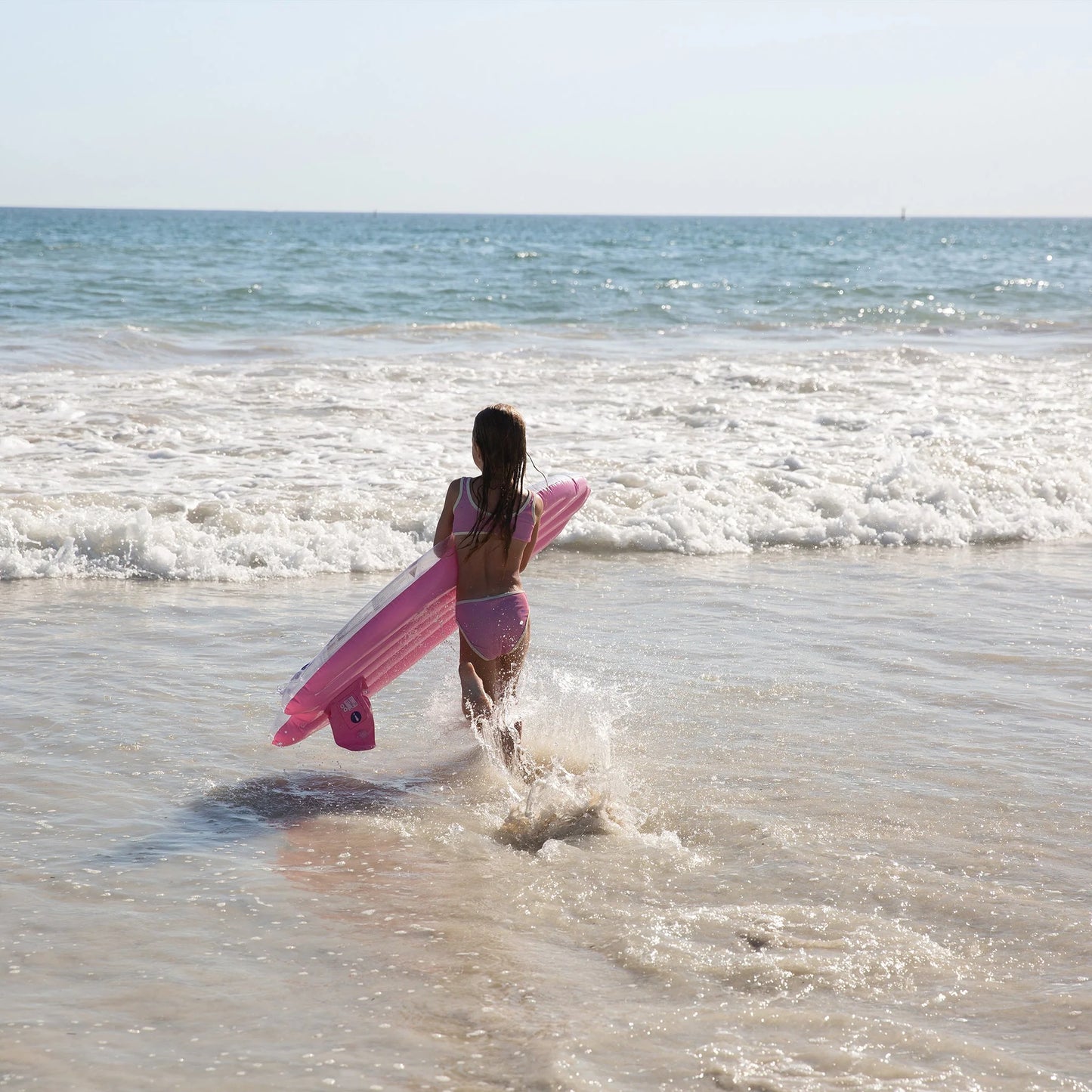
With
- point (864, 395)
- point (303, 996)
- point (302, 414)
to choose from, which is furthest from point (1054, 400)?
point (303, 996)

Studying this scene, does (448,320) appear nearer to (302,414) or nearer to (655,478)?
(302,414)

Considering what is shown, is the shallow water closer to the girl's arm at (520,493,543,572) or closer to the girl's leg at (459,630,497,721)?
the girl's leg at (459,630,497,721)

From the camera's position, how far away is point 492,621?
4.54 metres

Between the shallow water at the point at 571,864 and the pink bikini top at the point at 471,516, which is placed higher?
the pink bikini top at the point at 471,516

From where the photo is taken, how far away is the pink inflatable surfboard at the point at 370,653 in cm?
441

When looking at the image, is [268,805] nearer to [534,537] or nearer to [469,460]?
[534,537]

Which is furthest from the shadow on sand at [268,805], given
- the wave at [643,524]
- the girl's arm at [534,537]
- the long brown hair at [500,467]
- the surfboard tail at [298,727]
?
the wave at [643,524]

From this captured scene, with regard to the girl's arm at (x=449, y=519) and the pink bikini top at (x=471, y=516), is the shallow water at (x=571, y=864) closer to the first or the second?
the pink bikini top at (x=471, y=516)

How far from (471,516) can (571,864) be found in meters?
1.39

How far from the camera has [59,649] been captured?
5.55 m

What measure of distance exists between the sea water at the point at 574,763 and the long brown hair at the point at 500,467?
710mm

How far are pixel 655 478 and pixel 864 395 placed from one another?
5.03 m

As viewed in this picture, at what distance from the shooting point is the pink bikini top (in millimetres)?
4465

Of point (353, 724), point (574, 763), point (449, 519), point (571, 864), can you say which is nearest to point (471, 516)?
point (449, 519)
